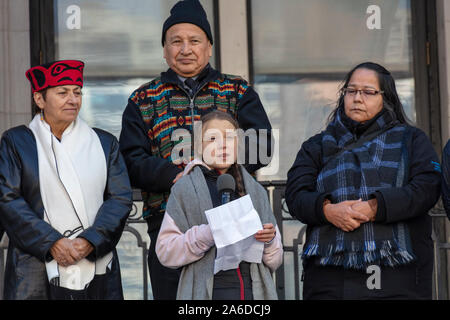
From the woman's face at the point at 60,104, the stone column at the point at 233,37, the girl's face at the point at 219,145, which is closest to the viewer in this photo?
the girl's face at the point at 219,145

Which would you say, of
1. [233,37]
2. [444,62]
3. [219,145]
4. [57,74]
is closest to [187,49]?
[57,74]

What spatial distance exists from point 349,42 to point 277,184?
5.61ft

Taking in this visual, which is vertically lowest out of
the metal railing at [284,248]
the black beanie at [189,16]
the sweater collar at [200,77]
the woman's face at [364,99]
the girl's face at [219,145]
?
the metal railing at [284,248]

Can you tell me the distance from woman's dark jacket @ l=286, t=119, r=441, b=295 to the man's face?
94cm

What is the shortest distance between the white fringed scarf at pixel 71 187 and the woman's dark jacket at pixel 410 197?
118 cm

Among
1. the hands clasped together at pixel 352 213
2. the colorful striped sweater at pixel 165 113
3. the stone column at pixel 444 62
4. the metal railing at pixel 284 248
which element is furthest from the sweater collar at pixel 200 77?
the stone column at pixel 444 62

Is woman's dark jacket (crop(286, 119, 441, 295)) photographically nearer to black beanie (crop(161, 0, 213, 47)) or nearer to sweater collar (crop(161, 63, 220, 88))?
sweater collar (crop(161, 63, 220, 88))

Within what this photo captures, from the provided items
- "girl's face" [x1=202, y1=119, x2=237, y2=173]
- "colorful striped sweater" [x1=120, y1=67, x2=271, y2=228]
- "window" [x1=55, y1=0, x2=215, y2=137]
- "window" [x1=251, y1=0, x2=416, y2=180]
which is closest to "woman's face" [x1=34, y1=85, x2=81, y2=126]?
"colorful striped sweater" [x1=120, y1=67, x2=271, y2=228]

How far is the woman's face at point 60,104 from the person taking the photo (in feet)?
17.2

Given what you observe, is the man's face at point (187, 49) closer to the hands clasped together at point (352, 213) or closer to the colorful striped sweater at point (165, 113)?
the colorful striped sweater at point (165, 113)

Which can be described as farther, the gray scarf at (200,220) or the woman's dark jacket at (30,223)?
the woman's dark jacket at (30,223)

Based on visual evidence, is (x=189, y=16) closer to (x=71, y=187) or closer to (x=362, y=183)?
(x=71, y=187)

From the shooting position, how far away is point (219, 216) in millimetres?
4492

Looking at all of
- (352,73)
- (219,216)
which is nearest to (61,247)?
(219,216)
